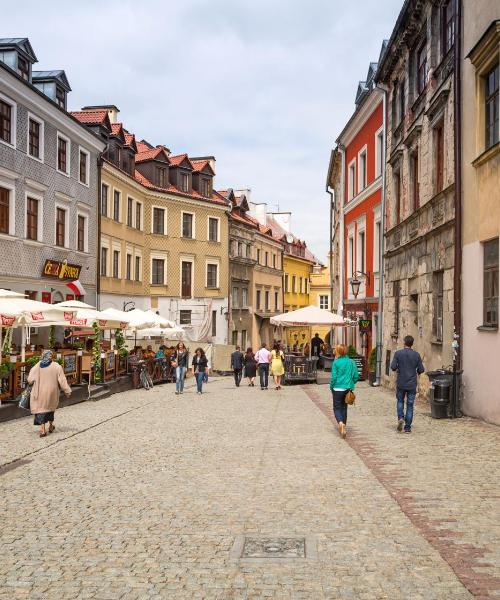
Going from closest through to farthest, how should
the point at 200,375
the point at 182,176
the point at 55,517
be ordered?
the point at 55,517
the point at 200,375
the point at 182,176

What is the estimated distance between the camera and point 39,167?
2761cm

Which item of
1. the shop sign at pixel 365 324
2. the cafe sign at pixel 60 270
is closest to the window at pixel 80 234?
the cafe sign at pixel 60 270

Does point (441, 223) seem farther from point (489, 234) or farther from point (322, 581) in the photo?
point (322, 581)

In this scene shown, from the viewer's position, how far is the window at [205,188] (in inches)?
1869

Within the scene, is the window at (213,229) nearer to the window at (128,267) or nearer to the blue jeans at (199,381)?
the window at (128,267)

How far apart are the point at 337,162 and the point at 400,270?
58.2 feet

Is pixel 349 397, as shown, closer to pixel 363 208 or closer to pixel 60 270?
pixel 363 208

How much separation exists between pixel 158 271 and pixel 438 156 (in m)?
28.5

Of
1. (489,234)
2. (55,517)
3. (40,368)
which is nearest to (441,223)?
(489,234)

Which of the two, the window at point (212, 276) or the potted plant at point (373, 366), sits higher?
the window at point (212, 276)

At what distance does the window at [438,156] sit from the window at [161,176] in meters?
28.6

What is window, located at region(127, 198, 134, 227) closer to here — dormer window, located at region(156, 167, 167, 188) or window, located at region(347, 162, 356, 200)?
dormer window, located at region(156, 167, 167, 188)

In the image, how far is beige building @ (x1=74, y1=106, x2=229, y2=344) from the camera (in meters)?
36.9

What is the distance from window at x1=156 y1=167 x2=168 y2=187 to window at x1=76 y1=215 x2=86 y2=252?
39.5ft
